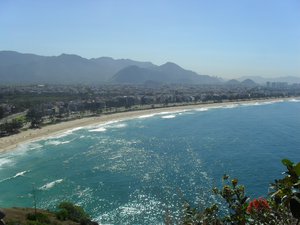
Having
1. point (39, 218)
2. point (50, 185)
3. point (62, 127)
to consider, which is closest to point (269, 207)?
point (39, 218)

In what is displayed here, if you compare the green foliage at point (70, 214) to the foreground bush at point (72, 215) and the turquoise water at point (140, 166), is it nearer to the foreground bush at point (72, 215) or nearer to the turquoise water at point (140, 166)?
the foreground bush at point (72, 215)

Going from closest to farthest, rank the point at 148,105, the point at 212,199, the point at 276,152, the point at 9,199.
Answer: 1. the point at 212,199
2. the point at 9,199
3. the point at 276,152
4. the point at 148,105

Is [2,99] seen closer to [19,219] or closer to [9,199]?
[9,199]

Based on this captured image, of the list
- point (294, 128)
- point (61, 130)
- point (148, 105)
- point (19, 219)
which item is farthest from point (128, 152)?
point (148, 105)

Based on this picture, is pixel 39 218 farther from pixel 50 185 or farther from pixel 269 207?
pixel 269 207

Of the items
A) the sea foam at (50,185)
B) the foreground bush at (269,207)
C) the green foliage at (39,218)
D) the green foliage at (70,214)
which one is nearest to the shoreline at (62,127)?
the sea foam at (50,185)

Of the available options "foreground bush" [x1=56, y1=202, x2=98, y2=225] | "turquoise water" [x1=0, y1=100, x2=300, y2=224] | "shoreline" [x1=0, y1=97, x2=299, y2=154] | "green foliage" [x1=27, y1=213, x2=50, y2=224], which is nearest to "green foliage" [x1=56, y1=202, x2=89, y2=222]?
"foreground bush" [x1=56, y1=202, x2=98, y2=225]

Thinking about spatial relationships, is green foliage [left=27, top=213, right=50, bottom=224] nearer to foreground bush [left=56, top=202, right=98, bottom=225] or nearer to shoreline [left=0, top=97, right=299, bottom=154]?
foreground bush [left=56, top=202, right=98, bottom=225]
